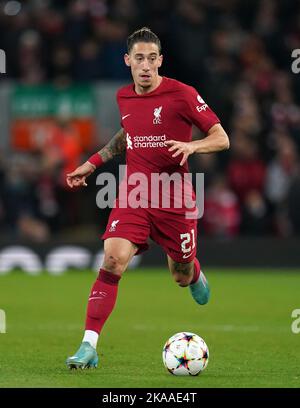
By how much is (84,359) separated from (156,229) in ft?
4.32

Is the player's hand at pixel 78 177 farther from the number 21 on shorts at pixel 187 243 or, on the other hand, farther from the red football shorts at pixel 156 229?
the number 21 on shorts at pixel 187 243

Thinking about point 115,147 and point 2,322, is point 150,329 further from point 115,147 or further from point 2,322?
point 115,147

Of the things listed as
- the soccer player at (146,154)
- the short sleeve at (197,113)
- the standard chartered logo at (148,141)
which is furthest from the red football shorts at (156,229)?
the short sleeve at (197,113)

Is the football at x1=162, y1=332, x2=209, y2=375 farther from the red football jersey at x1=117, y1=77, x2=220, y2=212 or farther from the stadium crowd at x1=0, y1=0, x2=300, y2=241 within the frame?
the stadium crowd at x1=0, y1=0, x2=300, y2=241

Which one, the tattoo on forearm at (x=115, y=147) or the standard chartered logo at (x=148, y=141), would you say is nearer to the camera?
the standard chartered logo at (x=148, y=141)

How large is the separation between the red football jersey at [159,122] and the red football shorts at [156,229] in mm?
312

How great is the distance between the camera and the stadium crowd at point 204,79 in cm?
1730

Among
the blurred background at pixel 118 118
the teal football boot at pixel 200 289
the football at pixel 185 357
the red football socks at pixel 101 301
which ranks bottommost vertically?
the football at pixel 185 357

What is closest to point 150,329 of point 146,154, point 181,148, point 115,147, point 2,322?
point 2,322

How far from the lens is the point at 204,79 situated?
18344 mm

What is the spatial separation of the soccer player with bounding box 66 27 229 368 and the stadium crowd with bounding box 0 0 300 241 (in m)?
8.17

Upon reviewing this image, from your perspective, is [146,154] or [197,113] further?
[146,154]

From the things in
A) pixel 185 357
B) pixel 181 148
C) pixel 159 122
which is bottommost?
pixel 185 357

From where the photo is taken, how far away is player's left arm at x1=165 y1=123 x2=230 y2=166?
7.77 m
